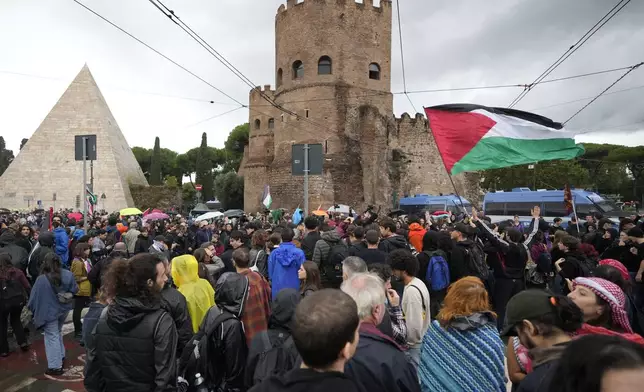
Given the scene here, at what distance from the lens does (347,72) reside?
92.7 feet

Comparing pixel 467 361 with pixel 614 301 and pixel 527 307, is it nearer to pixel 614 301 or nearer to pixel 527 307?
pixel 527 307

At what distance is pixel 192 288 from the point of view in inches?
166

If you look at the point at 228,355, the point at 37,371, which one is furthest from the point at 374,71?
the point at 228,355

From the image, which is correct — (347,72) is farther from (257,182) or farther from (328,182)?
(257,182)

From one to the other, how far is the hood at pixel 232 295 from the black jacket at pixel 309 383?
76.4 inches

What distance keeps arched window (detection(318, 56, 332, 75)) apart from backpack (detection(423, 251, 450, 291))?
2426 cm

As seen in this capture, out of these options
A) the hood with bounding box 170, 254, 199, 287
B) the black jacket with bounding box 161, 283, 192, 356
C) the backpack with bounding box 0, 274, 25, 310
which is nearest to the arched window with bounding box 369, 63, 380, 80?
the backpack with bounding box 0, 274, 25, 310

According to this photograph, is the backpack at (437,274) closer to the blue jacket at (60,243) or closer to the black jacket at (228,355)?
the black jacket at (228,355)

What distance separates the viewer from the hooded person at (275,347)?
2762 mm

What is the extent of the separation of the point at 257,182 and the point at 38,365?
31174 millimetres

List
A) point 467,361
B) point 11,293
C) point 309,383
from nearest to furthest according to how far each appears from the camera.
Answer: point 309,383 → point 467,361 → point 11,293

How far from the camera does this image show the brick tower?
91.5ft

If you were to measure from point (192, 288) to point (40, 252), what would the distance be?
4.62 meters

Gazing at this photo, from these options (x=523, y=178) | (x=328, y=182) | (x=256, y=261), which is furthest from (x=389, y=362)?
(x=523, y=178)
